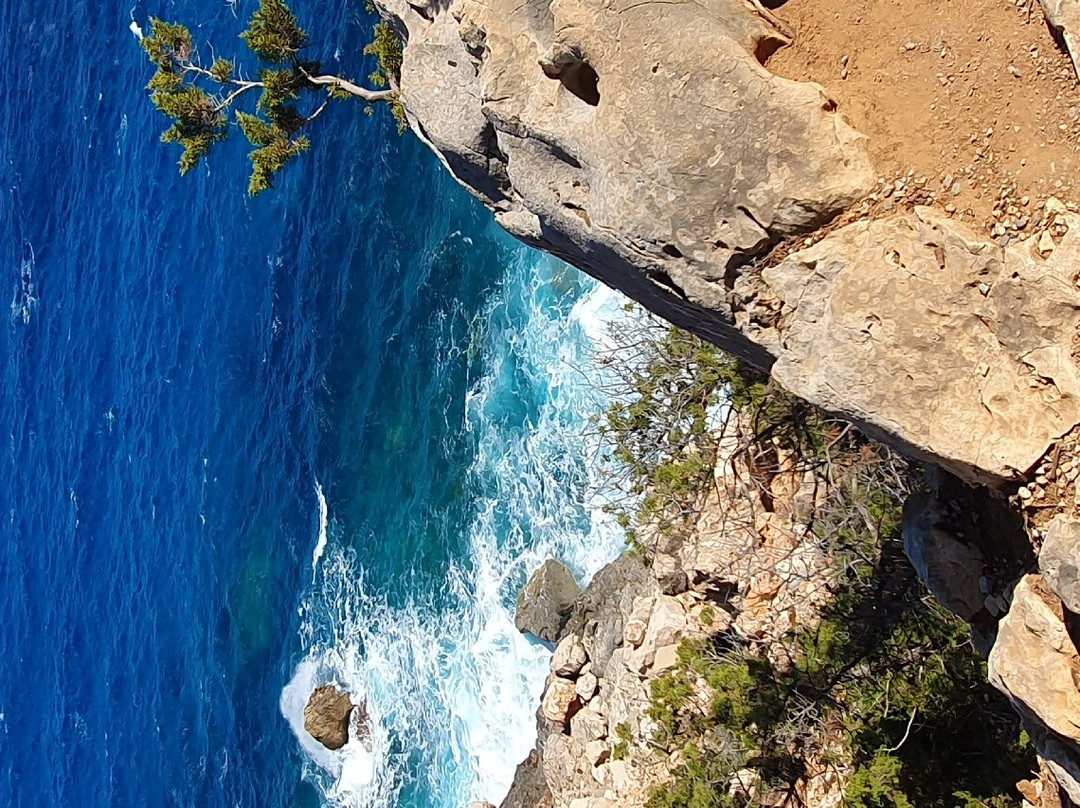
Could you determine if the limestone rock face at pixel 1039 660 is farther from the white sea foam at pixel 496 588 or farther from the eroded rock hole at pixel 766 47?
the white sea foam at pixel 496 588

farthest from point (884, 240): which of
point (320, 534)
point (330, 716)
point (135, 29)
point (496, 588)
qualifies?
point (135, 29)

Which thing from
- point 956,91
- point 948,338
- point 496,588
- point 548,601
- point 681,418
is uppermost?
point 956,91

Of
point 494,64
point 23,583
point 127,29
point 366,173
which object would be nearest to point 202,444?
point 366,173

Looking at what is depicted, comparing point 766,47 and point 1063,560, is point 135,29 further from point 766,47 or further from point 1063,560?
point 1063,560

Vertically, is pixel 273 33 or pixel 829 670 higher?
pixel 273 33

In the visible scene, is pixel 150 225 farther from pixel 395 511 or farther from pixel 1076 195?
pixel 1076 195

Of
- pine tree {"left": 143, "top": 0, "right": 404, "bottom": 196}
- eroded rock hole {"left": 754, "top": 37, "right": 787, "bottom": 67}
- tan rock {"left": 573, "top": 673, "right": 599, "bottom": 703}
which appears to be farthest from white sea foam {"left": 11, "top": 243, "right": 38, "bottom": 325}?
eroded rock hole {"left": 754, "top": 37, "right": 787, "bottom": 67}
